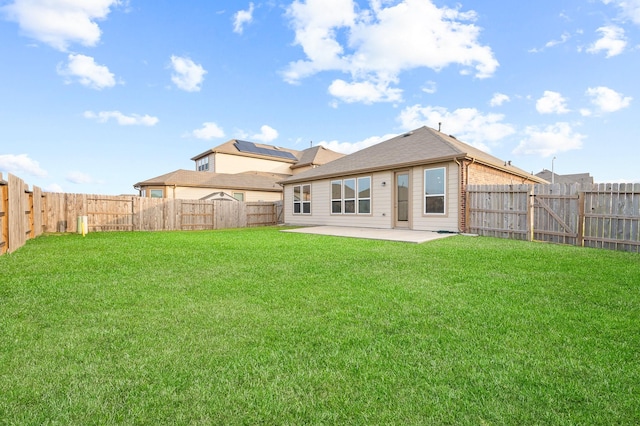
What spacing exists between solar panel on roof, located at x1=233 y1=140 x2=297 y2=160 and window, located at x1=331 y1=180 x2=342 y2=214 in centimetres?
1775

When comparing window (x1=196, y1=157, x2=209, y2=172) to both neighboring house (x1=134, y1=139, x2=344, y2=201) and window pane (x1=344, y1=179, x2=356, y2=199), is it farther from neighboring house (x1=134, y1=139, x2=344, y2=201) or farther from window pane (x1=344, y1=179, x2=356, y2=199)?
window pane (x1=344, y1=179, x2=356, y2=199)

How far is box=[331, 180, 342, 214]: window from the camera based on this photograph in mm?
15172

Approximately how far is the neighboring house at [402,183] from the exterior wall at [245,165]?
1443cm

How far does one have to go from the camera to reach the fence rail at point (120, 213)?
958cm

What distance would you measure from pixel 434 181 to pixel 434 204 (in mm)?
892

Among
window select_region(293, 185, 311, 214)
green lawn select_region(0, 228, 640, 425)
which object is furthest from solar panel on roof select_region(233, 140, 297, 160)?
green lawn select_region(0, 228, 640, 425)

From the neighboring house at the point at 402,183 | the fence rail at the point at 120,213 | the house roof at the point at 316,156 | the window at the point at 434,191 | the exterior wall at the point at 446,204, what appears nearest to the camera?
the fence rail at the point at 120,213

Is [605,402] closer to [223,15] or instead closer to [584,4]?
[584,4]

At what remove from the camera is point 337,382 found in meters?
1.84

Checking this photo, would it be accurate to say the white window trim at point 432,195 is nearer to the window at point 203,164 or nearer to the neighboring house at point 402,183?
the neighboring house at point 402,183

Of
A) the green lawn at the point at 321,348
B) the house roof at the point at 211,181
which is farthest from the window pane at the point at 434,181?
the house roof at the point at 211,181

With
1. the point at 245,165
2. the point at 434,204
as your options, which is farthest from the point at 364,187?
the point at 245,165

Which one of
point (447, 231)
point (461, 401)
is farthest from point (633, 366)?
point (447, 231)

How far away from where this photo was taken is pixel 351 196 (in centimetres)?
1464
